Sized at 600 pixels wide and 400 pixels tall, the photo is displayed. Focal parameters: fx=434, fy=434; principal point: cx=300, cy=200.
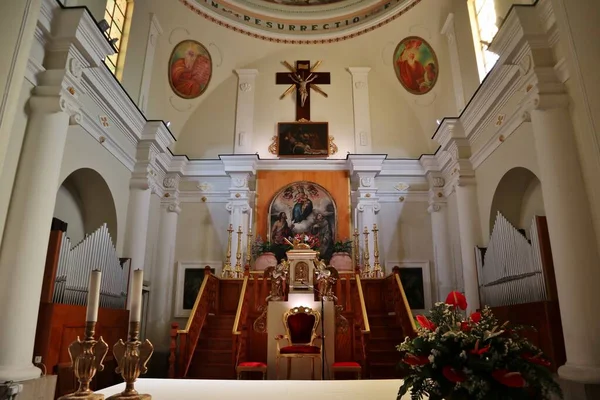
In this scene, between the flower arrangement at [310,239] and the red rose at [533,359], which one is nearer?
the red rose at [533,359]

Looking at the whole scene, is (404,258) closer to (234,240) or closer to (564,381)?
(234,240)

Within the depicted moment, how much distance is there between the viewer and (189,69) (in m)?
12.0

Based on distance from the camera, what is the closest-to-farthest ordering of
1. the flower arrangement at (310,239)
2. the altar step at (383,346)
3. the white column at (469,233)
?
1. the altar step at (383,346)
2. the white column at (469,233)
3. the flower arrangement at (310,239)

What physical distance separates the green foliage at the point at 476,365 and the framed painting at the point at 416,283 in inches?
342

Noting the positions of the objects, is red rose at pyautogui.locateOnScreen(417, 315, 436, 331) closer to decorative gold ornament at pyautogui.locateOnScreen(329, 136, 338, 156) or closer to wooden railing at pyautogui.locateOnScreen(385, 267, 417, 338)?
wooden railing at pyautogui.locateOnScreen(385, 267, 417, 338)

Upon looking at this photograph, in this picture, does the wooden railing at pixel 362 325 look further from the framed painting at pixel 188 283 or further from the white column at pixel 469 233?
the framed painting at pixel 188 283

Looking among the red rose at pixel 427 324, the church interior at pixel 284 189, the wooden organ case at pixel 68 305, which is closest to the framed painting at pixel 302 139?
the church interior at pixel 284 189

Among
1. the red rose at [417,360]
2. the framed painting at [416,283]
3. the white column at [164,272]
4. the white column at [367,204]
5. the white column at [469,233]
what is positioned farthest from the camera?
the white column at [367,204]

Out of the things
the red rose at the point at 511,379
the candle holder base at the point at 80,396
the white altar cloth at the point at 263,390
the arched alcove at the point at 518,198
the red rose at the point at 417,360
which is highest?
the arched alcove at the point at 518,198

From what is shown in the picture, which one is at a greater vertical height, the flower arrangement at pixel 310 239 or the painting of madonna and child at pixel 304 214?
the painting of madonna and child at pixel 304 214

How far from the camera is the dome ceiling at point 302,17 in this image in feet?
38.7

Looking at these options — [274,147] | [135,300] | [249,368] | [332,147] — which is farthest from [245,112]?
[135,300]

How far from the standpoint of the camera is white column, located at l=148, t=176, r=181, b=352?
397 inches

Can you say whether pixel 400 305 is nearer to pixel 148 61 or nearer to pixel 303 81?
pixel 303 81
